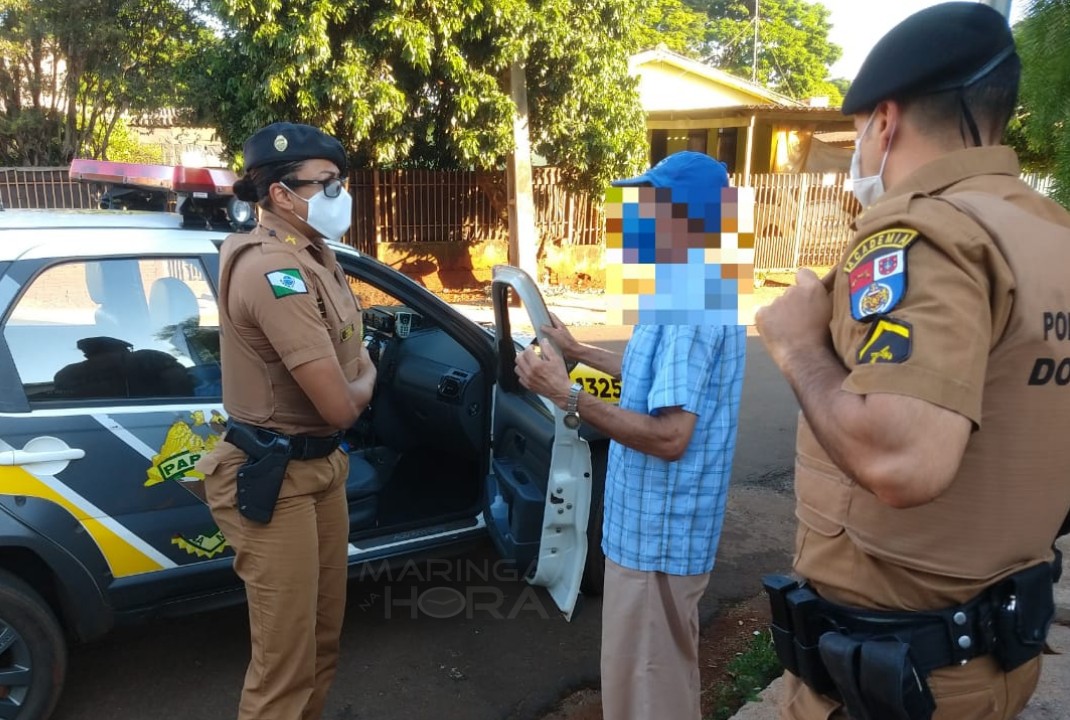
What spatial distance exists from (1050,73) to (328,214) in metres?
2.45

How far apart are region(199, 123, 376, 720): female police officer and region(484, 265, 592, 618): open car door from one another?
0.66 meters

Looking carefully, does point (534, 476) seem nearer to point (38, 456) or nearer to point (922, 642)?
point (38, 456)

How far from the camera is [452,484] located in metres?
3.69

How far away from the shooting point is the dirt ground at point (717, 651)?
9.70ft

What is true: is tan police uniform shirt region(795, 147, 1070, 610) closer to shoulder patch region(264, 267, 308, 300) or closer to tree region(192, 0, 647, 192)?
shoulder patch region(264, 267, 308, 300)

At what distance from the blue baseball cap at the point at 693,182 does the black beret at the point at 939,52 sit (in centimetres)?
70

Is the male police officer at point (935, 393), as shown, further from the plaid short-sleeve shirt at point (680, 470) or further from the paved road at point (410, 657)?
the paved road at point (410, 657)

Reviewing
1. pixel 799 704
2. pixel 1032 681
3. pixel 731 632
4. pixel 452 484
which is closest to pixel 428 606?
pixel 452 484

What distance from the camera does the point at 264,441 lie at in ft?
7.21

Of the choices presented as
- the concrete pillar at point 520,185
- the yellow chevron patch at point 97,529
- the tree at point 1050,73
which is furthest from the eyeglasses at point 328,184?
the concrete pillar at point 520,185

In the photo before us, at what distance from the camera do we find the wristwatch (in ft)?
7.31

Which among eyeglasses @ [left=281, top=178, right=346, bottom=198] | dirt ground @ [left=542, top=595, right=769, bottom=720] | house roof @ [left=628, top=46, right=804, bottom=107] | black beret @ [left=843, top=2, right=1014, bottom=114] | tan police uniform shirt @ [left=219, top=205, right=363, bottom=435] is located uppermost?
house roof @ [left=628, top=46, right=804, bottom=107]

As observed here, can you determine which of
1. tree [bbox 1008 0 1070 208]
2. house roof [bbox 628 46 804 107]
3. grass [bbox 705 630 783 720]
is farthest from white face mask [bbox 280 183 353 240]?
house roof [bbox 628 46 804 107]

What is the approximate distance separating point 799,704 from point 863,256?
87cm
